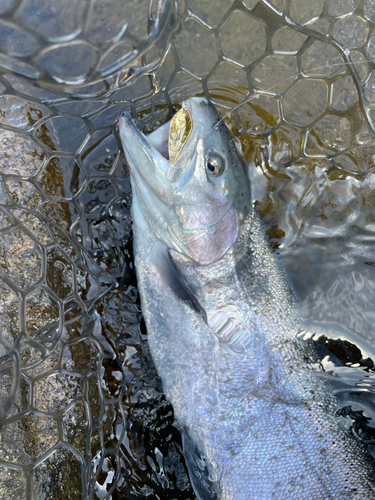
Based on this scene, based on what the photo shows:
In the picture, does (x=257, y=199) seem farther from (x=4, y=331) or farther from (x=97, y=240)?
(x=4, y=331)

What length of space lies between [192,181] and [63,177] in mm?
693

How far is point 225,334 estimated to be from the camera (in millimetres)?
1568

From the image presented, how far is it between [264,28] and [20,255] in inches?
62.9

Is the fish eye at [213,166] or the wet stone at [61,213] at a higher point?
the wet stone at [61,213]

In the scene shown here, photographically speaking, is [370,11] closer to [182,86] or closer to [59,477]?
[182,86]

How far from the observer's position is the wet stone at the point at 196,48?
1809mm

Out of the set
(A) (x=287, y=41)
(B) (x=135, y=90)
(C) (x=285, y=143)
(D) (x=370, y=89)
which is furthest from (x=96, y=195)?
(D) (x=370, y=89)

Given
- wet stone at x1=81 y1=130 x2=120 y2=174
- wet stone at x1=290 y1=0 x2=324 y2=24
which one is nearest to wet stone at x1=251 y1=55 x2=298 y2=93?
wet stone at x1=290 y1=0 x2=324 y2=24

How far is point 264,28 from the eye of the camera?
183 centimetres

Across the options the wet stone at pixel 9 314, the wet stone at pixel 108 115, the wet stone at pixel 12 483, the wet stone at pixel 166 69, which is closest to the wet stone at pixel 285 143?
the wet stone at pixel 166 69

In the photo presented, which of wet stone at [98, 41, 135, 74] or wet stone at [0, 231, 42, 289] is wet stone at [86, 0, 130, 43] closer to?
wet stone at [98, 41, 135, 74]

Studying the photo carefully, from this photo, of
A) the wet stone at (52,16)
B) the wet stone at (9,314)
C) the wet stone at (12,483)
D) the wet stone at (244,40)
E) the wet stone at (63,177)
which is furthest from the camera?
the wet stone at (244,40)

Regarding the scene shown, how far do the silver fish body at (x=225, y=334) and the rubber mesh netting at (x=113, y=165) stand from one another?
0.19 metres

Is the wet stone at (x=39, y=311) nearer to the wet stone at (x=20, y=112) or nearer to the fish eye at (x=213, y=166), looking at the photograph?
the wet stone at (x=20, y=112)
